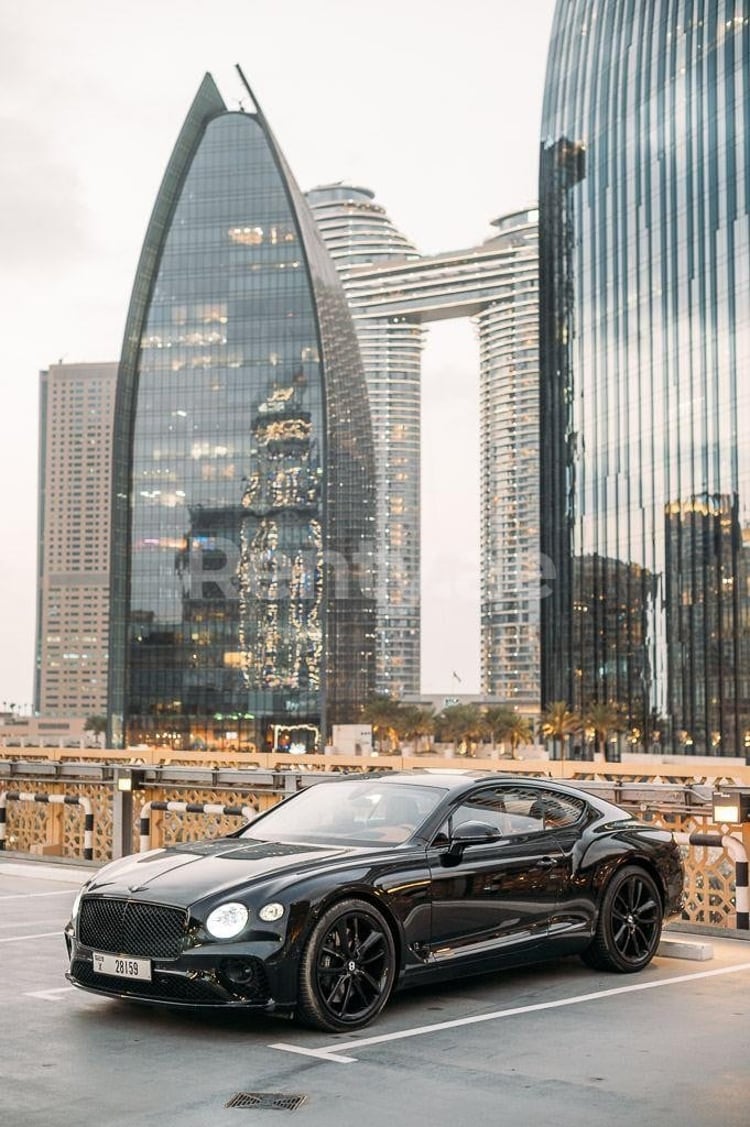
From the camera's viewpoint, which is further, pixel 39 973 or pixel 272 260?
pixel 272 260

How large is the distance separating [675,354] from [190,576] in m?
58.7

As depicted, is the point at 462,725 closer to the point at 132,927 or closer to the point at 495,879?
the point at 495,879

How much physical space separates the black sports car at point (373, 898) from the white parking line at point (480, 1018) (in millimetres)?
233

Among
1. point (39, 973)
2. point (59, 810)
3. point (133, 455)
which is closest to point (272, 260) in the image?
point (133, 455)

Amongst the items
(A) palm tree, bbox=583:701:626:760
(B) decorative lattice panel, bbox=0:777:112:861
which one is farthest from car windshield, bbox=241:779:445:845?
(A) palm tree, bbox=583:701:626:760

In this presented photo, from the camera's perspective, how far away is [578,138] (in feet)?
368

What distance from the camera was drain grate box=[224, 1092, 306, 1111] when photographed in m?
6.01

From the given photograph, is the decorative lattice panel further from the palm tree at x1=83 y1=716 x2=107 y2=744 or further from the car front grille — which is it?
the palm tree at x1=83 y1=716 x2=107 y2=744

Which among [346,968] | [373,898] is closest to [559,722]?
[373,898]

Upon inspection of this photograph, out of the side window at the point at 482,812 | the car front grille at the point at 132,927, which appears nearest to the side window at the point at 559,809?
the side window at the point at 482,812

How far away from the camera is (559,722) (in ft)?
353

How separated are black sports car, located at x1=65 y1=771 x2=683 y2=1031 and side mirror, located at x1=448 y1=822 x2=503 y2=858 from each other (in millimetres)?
12

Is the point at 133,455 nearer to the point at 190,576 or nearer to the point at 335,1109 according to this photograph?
the point at 190,576

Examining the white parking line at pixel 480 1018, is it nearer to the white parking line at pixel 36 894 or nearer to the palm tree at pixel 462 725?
the white parking line at pixel 36 894
